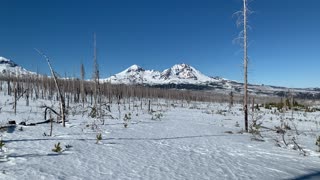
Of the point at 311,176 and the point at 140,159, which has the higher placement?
the point at 140,159

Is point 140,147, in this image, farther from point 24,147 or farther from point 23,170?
point 23,170

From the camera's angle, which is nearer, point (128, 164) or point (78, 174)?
point (78, 174)

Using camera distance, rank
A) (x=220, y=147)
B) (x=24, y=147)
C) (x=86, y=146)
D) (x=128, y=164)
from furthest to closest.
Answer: (x=220, y=147) → (x=86, y=146) → (x=24, y=147) → (x=128, y=164)

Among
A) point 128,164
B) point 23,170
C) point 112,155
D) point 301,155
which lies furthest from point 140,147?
point 301,155

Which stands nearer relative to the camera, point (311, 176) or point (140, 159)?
point (311, 176)

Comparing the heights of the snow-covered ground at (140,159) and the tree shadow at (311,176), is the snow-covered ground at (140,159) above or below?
above

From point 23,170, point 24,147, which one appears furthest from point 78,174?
point 24,147

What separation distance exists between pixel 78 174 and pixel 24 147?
2.89 m

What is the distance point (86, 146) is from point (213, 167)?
4041 millimetres

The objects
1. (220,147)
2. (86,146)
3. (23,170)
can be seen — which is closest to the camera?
(23,170)

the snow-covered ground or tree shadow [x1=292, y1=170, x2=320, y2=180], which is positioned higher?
the snow-covered ground

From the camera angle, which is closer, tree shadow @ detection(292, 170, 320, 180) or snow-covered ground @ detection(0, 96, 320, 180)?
snow-covered ground @ detection(0, 96, 320, 180)

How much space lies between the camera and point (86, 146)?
10.0 meters

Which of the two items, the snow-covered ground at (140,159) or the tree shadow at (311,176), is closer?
the snow-covered ground at (140,159)
